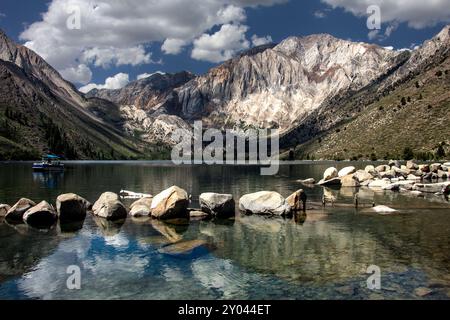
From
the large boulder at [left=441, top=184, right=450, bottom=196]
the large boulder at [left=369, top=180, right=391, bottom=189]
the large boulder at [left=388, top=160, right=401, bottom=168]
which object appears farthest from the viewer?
the large boulder at [left=388, top=160, right=401, bottom=168]

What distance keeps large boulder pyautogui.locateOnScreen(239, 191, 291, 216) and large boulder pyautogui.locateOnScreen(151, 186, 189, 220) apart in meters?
8.83

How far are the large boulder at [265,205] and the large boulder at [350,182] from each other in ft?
168

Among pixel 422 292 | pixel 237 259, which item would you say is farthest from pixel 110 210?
pixel 422 292

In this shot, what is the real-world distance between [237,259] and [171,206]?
19.9 m

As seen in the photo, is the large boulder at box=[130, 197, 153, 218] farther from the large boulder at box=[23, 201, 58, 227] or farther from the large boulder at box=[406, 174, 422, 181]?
the large boulder at box=[406, 174, 422, 181]

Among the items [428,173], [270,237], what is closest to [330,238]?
[270,237]

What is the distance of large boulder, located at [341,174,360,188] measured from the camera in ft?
331

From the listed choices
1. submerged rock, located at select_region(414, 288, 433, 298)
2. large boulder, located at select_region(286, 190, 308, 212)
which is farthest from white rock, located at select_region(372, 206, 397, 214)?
submerged rock, located at select_region(414, 288, 433, 298)

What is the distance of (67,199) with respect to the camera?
166ft

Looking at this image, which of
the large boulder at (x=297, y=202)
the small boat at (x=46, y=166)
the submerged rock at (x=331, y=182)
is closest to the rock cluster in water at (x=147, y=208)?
the large boulder at (x=297, y=202)

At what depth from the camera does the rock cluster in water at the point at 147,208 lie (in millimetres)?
48162

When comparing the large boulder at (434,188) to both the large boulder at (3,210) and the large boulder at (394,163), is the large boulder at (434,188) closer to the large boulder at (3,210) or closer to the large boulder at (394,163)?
the large boulder at (394,163)
